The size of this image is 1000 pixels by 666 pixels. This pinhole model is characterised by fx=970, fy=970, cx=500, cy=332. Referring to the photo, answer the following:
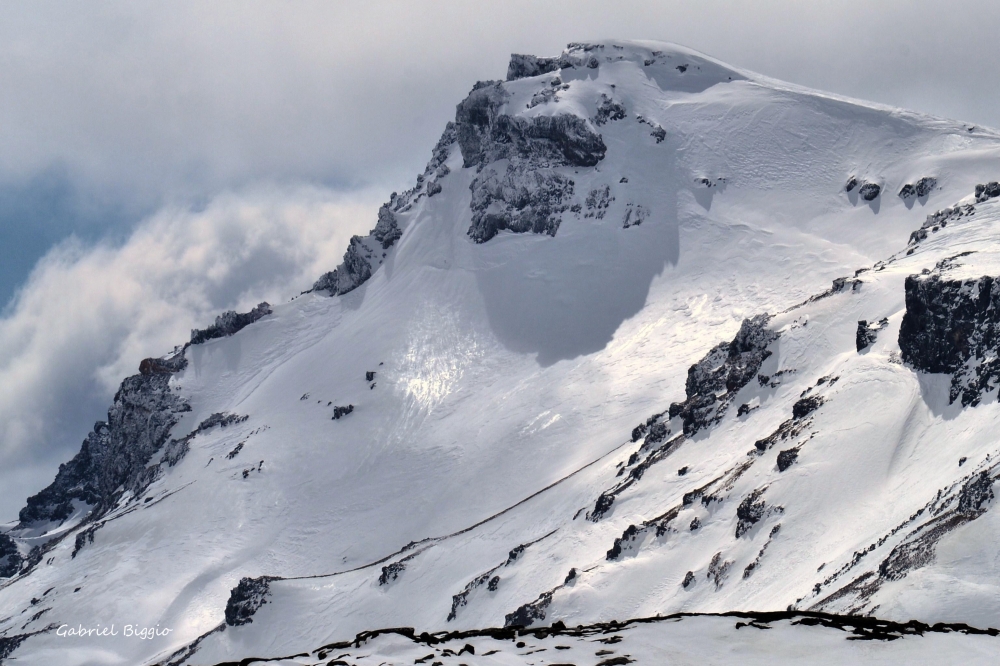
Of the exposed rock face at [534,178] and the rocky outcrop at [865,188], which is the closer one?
the rocky outcrop at [865,188]

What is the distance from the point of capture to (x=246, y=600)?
362 feet

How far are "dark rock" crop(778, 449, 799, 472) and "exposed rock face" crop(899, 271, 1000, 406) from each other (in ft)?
38.2

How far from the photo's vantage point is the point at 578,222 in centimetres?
18000

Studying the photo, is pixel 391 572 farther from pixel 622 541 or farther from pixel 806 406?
pixel 806 406

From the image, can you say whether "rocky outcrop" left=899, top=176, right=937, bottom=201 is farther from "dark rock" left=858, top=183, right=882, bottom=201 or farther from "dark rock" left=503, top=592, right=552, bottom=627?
"dark rock" left=503, top=592, right=552, bottom=627

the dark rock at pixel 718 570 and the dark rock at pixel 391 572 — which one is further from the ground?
the dark rock at pixel 391 572

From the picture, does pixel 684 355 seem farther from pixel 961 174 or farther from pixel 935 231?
pixel 961 174

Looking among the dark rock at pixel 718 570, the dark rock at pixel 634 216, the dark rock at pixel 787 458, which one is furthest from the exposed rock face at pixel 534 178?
the dark rock at pixel 718 570

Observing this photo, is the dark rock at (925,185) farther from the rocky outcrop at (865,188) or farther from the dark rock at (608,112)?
the dark rock at (608,112)

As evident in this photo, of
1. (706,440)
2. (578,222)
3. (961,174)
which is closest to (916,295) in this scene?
(706,440)

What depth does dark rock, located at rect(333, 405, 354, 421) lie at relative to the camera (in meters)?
158

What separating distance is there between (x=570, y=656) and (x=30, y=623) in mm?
141420

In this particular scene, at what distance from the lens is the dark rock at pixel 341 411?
158 meters

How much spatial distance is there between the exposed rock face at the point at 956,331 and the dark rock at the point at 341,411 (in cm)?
A: 9905
